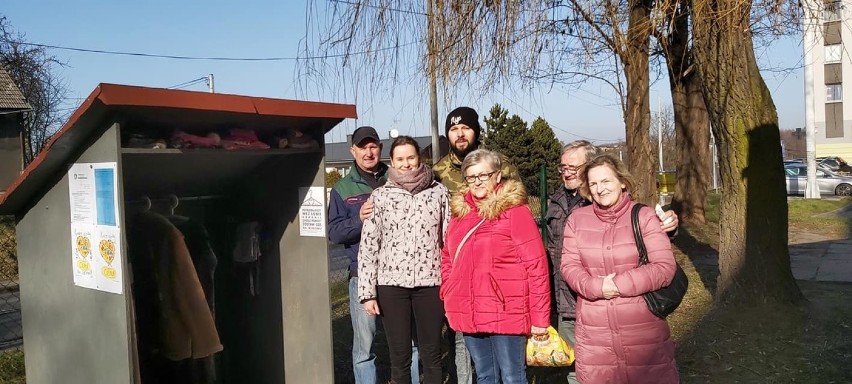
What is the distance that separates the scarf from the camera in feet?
11.7

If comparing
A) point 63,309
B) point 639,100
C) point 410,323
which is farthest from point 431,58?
point 639,100

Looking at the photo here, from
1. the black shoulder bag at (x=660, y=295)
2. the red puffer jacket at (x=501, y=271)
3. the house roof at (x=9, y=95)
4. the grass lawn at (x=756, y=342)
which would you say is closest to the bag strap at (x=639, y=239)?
the black shoulder bag at (x=660, y=295)

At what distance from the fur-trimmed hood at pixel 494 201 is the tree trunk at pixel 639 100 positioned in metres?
2.02

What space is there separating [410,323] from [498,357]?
509 millimetres

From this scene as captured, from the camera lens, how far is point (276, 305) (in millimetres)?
4176

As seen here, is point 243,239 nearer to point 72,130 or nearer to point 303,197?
point 303,197

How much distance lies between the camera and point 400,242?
11.7 ft

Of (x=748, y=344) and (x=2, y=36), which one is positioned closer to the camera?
(x=748, y=344)

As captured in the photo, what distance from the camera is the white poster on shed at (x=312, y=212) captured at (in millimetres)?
3879

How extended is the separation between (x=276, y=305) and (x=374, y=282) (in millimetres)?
883

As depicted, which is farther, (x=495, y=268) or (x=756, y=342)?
(x=756, y=342)

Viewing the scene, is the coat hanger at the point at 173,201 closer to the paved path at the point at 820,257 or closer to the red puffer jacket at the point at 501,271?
the red puffer jacket at the point at 501,271

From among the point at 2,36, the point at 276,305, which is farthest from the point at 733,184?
the point at 2,36

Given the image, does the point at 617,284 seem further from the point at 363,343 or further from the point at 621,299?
the point at 363,343
